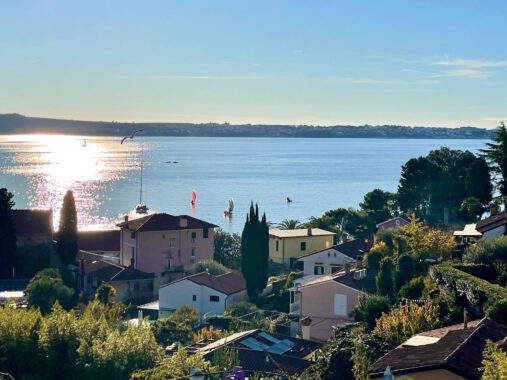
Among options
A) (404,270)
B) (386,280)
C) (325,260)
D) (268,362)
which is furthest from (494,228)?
(325,260)

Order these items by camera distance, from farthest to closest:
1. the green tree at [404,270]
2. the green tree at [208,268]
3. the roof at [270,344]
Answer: the green tree at [208,268], the green tree at [404,270], the roof at [270,344]

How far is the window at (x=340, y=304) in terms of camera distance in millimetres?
38000

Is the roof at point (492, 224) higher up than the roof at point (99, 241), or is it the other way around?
the roof at point (492, 224)

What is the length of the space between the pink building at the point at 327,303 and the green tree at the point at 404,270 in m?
3.26

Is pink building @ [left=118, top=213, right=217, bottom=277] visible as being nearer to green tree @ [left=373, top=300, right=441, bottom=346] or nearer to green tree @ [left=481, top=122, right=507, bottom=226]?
green tree @ [left=481, top=122, right=507, bottom=226]

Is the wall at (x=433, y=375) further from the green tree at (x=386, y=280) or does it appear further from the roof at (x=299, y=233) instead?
the roof at (x=299, y=233)

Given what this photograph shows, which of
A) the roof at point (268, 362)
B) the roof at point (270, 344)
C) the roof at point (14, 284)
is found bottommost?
the roof at point (14, 284)

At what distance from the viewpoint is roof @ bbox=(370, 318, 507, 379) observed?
1778 cm

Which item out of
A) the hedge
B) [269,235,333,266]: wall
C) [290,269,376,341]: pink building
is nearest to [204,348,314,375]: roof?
the hedge

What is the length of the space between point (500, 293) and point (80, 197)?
135m

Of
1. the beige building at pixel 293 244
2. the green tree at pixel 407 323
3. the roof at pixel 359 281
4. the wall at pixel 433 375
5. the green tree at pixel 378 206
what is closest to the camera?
the wall at pixel 433 375

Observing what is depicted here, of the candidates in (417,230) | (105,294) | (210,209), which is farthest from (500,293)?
(210,209)

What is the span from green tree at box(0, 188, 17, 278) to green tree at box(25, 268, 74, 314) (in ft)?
25.0

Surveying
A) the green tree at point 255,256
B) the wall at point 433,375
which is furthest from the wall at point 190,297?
the wall at point 433,375
